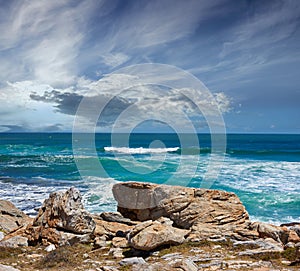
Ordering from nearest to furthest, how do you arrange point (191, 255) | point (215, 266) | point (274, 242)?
point (215, 266)
point (191, 255)
point (274, 242)

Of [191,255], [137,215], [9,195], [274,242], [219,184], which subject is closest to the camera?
[191,255]

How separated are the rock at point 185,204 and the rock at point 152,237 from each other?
2.09 m

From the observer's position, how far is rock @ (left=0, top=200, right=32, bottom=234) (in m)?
15.3

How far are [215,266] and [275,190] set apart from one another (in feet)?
70.0

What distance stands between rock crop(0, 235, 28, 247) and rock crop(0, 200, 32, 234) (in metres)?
2.76

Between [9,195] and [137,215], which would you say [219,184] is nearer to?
[137,215]

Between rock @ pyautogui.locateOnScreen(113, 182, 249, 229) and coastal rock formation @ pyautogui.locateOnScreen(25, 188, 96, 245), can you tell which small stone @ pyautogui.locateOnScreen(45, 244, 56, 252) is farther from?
rock @ pyautogui.locateOnScreen(113, 182, 249, 229)

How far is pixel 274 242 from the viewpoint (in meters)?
→ 10.5

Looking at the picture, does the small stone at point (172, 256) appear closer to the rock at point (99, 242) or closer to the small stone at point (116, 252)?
the small stone at point (116, 252)

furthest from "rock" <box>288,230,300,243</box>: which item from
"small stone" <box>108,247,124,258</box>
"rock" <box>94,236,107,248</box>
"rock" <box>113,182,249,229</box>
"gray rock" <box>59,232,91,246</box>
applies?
"gray rock" <box>59,232,91,246</box>

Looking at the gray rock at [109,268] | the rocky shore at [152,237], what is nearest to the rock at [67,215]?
the rocky shore at [152,237]

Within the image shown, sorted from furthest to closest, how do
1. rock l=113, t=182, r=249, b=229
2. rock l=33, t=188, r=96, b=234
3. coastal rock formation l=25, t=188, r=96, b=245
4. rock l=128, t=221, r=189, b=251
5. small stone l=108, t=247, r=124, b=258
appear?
rock l=113, t=182, r=249, b=229, rock l=33, t=188, r=96, b=234, coastal rock formation l=25, t=188, r=96, b=245, small stone l=108, t=247, r=124, b=258, rock l=128, t=221, r=189, b=251

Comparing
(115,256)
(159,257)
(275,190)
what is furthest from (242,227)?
(275,190)

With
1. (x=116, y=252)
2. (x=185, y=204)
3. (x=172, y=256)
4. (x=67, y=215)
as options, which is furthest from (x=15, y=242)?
(x=185, y=204)
